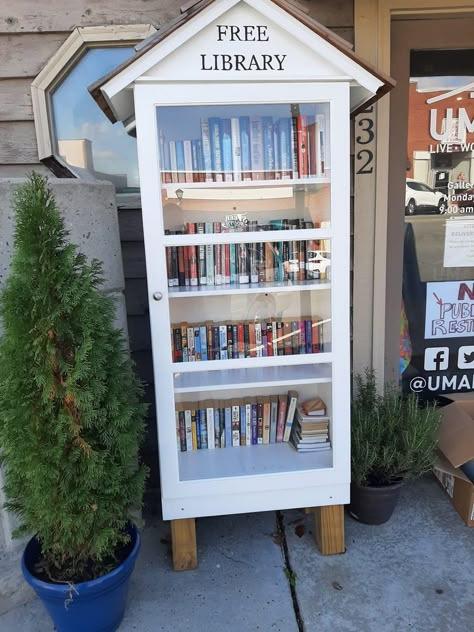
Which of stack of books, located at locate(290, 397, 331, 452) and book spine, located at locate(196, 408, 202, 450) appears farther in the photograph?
book spine, located at locate(196, 408, 202, 450)

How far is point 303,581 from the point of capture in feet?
6.66

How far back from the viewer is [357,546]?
2.22 m

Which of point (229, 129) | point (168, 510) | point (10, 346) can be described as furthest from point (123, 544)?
point (229, 129)

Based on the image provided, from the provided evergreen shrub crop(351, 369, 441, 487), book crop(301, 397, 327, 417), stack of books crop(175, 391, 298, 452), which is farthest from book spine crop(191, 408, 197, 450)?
evergreen shrub crop(351, 369, 441, 487)

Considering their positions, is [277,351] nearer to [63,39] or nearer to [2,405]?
[2,405]

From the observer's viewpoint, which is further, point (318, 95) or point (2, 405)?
point (318, 95)

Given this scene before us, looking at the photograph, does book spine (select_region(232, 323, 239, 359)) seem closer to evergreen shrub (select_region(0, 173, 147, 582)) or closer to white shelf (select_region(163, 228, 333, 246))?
white shelf (select_region(163, 228, 333, 246))

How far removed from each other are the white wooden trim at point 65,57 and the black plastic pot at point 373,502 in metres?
2.25

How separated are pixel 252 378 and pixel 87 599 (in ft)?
3.41

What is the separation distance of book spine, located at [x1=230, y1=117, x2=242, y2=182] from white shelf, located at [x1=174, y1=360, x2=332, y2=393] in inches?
33.7

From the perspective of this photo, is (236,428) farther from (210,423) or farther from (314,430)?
(314,430)

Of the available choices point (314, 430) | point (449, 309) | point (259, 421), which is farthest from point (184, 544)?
point (449, 309)

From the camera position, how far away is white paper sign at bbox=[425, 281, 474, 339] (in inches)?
112

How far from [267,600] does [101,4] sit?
277 centimetres
